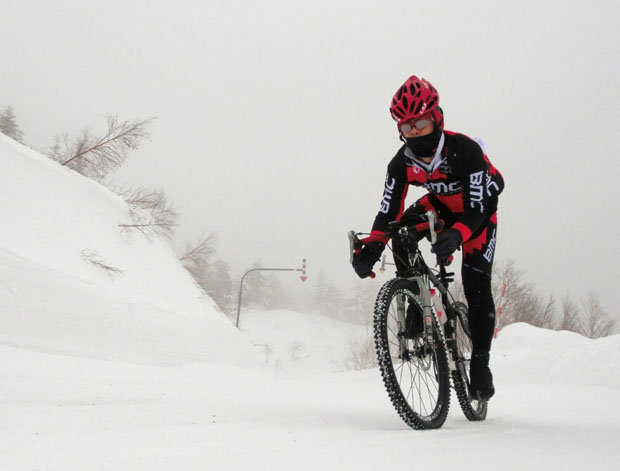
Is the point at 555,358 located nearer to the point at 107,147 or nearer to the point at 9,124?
the point at 107,147

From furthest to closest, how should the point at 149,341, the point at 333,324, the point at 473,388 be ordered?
the point at 333,324 → the point at 149,341 → the point at 473,388

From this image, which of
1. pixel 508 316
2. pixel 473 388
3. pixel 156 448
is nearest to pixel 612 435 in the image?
pixel 473 388

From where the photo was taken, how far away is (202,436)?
228 centimetres

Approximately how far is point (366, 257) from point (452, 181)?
3.23ft

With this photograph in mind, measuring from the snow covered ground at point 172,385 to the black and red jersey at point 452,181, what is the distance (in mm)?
1506

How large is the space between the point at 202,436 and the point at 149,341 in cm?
673

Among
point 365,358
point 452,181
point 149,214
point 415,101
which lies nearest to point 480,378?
point 452,181

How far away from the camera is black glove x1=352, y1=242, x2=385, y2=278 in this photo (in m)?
3.24

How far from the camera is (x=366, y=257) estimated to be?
3.26m

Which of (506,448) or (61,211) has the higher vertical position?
(61,211)

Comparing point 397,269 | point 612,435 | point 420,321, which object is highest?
point 397,269

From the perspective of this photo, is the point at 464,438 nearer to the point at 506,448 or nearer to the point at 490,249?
the point at 506,448

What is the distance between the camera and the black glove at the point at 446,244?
2.80m

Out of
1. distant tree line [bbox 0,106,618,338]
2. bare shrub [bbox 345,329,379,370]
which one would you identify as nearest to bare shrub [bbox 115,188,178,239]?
distant tree line [bbox 0,106,618,338]
